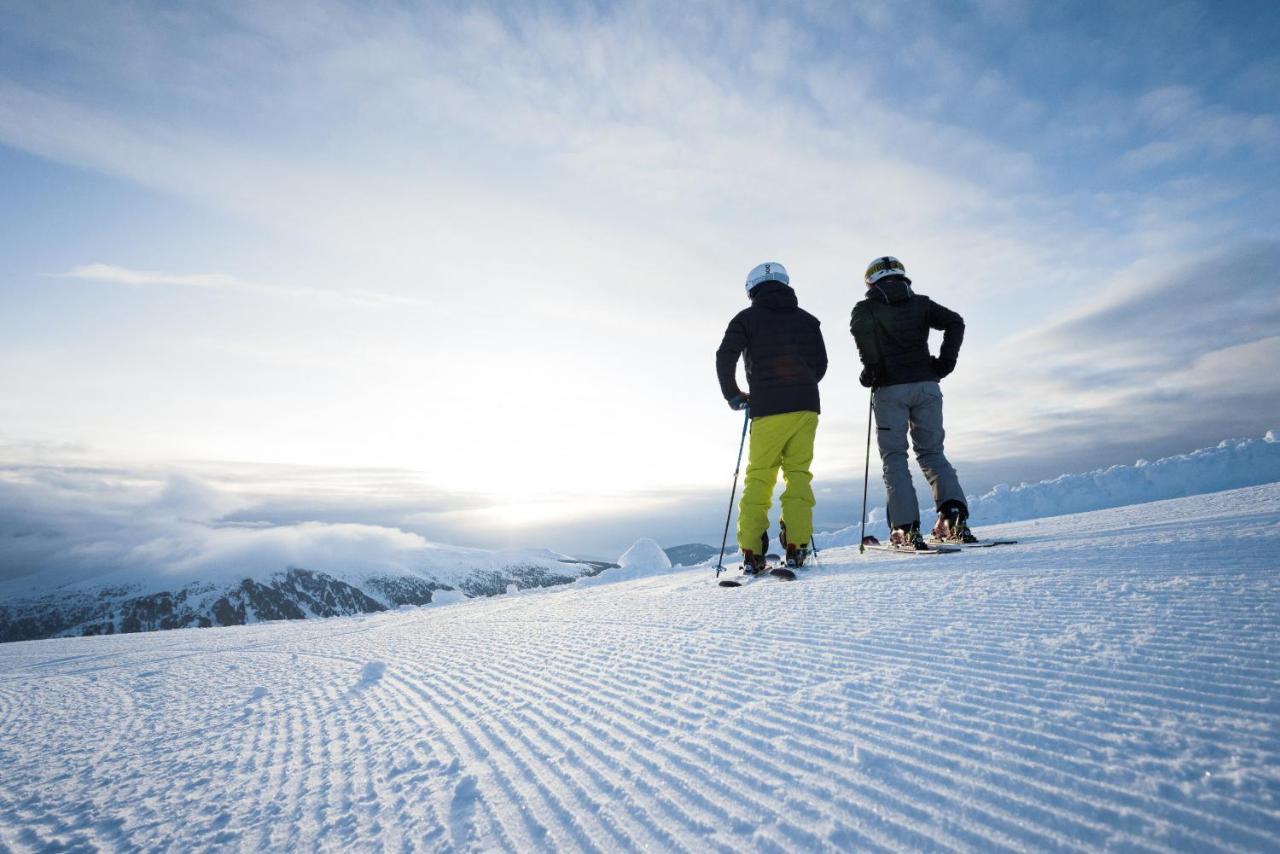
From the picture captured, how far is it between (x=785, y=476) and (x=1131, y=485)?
9230mm

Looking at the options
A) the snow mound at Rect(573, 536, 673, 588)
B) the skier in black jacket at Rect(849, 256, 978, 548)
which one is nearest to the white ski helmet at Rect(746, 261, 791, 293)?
the skier in black jacket at Rect(849, 256, 978, 548)

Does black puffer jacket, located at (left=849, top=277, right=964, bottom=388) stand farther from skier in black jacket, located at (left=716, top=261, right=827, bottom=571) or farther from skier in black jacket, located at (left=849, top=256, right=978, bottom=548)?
skier in black jacket, located at (left=716, top=261, right=827, bottom=571)

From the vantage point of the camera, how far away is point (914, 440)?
534 cm

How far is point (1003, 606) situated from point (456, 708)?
7.13ft

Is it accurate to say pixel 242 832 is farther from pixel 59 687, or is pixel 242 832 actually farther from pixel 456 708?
pixel 59 687

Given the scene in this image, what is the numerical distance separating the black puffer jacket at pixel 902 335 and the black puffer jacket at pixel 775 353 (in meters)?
0.52

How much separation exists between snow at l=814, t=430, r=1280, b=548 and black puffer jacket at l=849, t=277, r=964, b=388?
4.49 metres

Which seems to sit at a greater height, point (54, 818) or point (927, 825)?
point (927, 825)

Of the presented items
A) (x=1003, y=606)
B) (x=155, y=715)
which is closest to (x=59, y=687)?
(x=155, y=715)

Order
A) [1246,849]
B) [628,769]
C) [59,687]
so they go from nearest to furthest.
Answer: [1246,849]
[628,769]
[59,687]

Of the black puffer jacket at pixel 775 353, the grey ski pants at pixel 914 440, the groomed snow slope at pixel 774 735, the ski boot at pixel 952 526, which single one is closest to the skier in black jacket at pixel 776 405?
the black puffer jacket at pixel 775 353

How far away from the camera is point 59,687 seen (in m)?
3.70

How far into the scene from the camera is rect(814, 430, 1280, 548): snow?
9.41 metres

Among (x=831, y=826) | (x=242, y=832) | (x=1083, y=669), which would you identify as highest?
(x=1083, y=669)
